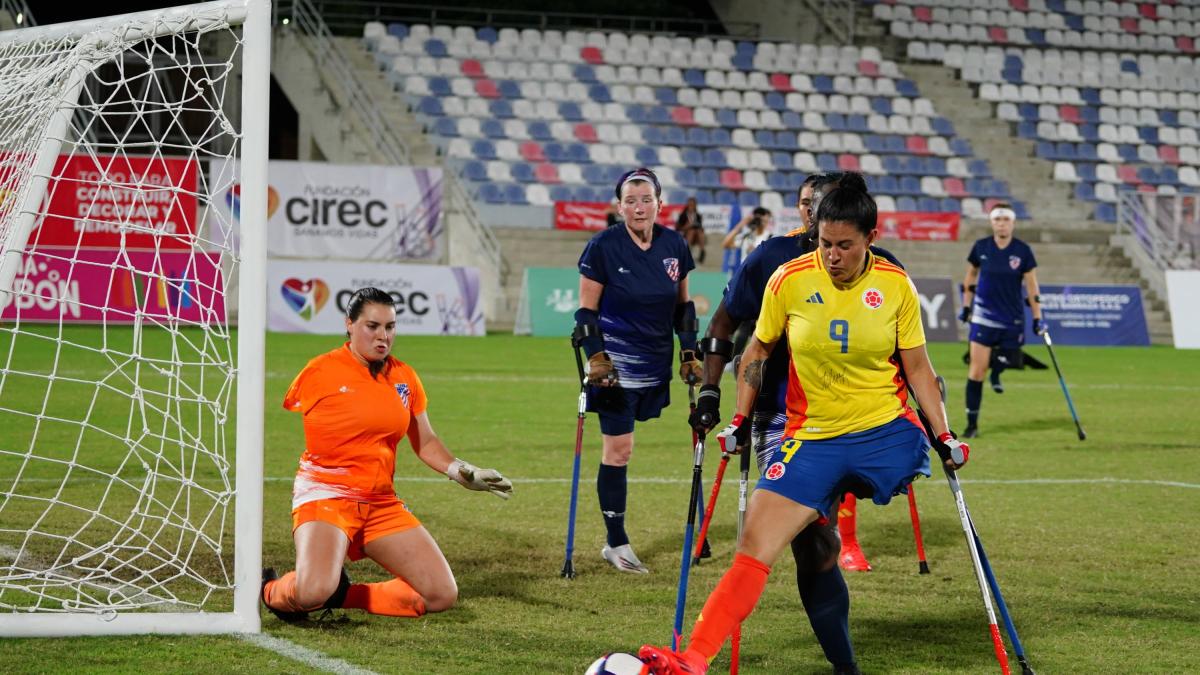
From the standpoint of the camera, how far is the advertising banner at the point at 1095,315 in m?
28.0

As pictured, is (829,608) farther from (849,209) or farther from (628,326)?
(628,326)

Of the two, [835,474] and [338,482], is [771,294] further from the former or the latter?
[338,482]

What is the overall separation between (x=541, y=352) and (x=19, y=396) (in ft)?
32.9

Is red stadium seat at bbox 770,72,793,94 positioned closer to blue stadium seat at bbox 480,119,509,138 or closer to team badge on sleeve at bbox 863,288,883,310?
blue stadium seat at bbox 480,119,509,138

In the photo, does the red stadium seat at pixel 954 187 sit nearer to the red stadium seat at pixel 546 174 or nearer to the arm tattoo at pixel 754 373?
the red stadium seat at pixel 546 174

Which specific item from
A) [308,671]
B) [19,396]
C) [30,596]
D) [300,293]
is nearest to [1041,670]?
[308,671]

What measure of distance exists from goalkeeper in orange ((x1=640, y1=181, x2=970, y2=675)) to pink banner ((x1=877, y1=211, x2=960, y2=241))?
27102 millimetres

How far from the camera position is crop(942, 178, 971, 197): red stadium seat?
34094 millimetres

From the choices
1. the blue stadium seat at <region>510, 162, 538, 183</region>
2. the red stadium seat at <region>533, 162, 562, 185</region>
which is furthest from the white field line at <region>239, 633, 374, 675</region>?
the red stadium seat at <region>533, 162, 562, 185</region>

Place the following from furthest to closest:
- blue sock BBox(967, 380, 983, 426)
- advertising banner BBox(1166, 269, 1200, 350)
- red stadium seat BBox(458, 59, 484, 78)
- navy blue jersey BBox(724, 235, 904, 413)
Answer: red stadium seat BBox(458, 59, 484, 78) → advertising banner BBox(1166, 269, 1200, 350) → blue sock BBox(967, 380, 983, 426) → navy blue jersey BBox(724, 235, 904, 413)

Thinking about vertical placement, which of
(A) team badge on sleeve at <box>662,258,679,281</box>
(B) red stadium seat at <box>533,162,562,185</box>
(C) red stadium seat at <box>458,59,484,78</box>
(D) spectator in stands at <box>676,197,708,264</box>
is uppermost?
(C) red stadium seat at <box>458,59,484,78</box>

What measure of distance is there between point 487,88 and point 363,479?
28164 mm

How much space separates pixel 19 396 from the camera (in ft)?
48.7

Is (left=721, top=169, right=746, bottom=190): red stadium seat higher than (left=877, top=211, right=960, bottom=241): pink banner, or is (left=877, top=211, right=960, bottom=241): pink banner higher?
(left=721, top=169, right=746, bottom=190): red stadium seat
